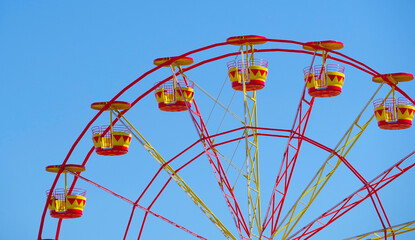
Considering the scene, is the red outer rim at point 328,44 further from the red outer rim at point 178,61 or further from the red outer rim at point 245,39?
the red outer rim at point 178,61

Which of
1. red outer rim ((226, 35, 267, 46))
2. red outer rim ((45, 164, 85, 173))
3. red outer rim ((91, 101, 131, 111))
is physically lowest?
red outer rim ((45, 164, 85, 173))

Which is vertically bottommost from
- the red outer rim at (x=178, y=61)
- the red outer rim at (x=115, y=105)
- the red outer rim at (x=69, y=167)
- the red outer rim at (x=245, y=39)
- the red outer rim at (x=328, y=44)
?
the red outer rim at (x=69, y=167)

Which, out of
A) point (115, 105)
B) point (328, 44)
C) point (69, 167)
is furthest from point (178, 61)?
point (69, 167)

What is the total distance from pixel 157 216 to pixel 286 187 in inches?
259

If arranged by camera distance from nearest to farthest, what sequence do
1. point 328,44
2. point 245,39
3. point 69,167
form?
point 245,39
point 328,44
point 69,167

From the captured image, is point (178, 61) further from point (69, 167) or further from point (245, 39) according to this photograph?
point (69, 167)

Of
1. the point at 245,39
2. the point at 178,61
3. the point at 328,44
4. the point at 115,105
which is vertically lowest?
the point at 115,105

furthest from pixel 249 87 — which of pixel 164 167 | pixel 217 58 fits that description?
pixel 164 167

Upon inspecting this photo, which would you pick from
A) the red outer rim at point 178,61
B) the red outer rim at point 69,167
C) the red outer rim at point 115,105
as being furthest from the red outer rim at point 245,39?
the red outer rim at point 69,167

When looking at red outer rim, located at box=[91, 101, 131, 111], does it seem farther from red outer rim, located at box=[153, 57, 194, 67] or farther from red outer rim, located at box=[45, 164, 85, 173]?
red outer rim, located at box=[45, 164, 85, 173]

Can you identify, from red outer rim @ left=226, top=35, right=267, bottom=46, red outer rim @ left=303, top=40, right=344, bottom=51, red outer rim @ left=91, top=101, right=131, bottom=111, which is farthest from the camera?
red outer rim @ left=91, top=101, right=131, bottom=111

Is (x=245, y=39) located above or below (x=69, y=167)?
above

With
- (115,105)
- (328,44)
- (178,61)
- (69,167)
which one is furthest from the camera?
(69,167)

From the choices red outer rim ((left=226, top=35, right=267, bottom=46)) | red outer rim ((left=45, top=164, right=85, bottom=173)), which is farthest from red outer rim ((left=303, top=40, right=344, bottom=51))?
red outer rim ((left=45, top=164, right=85, bottom=173))
